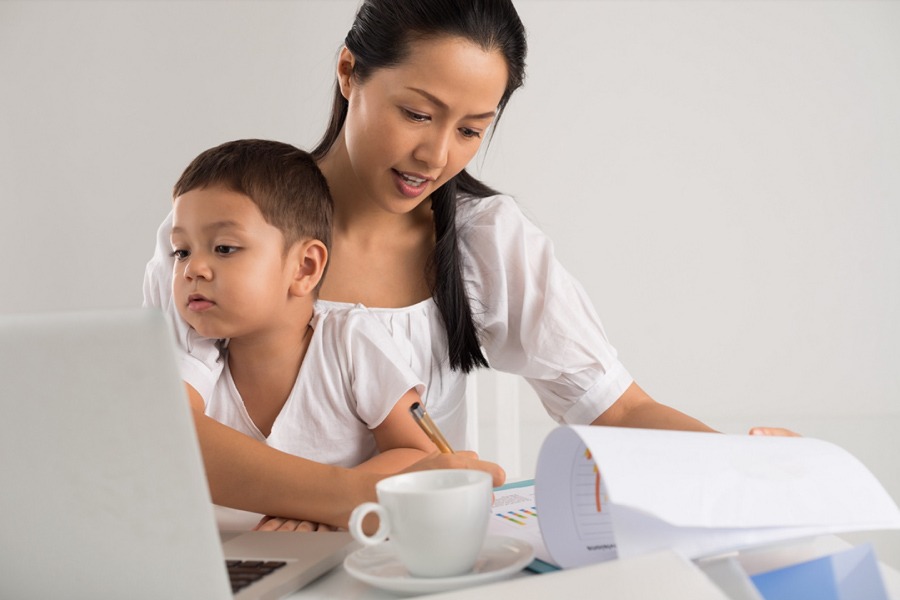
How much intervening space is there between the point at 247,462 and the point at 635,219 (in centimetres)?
243

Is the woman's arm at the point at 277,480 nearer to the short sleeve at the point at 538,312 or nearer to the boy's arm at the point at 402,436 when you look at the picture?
the boy's arm at the point at 402,436

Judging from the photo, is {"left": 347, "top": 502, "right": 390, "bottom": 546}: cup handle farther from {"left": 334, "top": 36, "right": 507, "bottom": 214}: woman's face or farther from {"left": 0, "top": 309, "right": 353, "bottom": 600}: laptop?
{"left": 334, "top": 36, "right": 507, "bottom": 214}: woman's face

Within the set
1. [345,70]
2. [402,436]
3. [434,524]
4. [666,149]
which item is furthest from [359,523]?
[666,149]

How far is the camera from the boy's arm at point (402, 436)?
1.01 meters

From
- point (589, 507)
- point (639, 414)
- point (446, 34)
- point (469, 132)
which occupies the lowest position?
point (639, 414)

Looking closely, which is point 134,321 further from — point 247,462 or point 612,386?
point 612,386

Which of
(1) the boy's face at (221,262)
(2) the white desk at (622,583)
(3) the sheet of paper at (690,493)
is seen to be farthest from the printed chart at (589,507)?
(1) the boy's face at (221,262)

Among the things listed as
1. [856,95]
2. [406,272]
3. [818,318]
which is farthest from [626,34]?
[406,272]

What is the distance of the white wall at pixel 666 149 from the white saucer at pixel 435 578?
2501mm

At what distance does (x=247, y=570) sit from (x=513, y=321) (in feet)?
2.47

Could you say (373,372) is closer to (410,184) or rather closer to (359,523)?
(410,184)

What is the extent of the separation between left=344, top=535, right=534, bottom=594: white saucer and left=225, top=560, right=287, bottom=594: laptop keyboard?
2.1 inches

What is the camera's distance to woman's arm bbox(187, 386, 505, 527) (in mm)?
802

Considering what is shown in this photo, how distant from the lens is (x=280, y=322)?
3.58 ft
